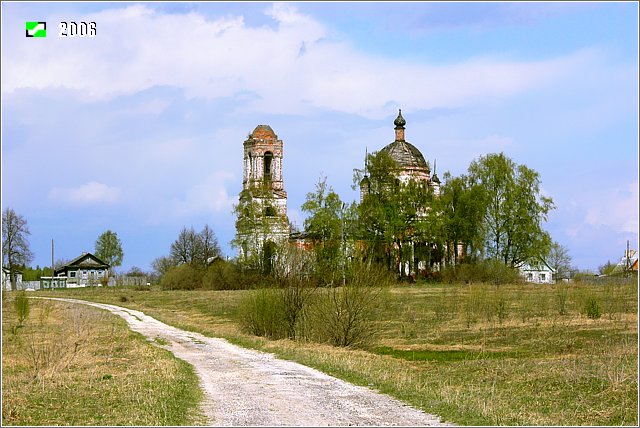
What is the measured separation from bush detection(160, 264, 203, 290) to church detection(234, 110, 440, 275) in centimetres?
798

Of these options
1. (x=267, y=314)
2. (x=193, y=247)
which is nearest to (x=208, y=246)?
(x=193, y=247)

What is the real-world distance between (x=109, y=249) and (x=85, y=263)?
31.2 feet

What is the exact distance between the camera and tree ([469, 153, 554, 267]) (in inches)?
2766

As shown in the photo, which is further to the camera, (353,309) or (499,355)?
(353,309)

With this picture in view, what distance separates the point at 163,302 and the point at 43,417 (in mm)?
51222

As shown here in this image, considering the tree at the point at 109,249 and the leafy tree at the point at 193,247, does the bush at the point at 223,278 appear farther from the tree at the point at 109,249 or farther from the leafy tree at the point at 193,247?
the tree at the point at 109,249

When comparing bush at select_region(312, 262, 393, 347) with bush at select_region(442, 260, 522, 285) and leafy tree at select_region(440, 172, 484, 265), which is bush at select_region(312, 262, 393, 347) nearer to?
bush at select_region(442, 260, 522, 285)

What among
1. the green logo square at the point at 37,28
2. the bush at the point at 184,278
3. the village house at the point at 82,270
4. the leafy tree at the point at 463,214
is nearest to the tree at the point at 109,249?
the village house at the point at 82,270

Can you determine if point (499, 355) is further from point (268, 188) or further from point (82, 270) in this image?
point (82, 270)

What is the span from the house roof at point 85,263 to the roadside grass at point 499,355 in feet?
238

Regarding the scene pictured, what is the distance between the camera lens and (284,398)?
49.7 feet

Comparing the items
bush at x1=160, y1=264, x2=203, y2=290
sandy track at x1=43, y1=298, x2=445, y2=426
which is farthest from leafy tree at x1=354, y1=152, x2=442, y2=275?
sandy track at x1=43, y1=298, x2=445, y2=426

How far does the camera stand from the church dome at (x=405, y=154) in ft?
267

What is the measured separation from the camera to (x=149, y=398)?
1452cm
